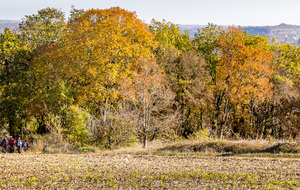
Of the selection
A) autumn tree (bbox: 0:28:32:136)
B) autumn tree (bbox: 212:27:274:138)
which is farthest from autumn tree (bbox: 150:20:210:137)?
autumn tree (bbox: 0:28:32:136)

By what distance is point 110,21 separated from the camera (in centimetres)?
3709

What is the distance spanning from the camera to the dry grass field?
47.9 ft

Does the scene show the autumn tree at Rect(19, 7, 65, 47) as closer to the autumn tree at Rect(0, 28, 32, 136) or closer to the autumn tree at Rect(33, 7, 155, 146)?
the autumn tree at Rect(0, 28, 32, 136)

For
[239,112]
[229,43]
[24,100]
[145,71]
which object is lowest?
[239,112]

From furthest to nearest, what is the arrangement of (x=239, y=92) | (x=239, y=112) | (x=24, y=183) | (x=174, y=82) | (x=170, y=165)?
(x=239, y=112)
(x=174, y=82)
(x=239, y=92)
(x=170, y=165)
(x=24, y=183)

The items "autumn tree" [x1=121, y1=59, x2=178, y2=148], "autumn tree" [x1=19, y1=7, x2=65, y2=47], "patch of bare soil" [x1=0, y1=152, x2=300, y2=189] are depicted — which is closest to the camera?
"patch of bare soil" [x1=0, y1=152, x2=300, y2=189]

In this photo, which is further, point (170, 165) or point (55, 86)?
point (55, 86)

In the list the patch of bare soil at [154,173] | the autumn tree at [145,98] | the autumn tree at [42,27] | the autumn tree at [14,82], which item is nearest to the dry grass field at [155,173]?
the patch of bare soil at [154,173]

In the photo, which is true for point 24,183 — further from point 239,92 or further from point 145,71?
point 239,92

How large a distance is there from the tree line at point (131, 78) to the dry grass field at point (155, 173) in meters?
8.48

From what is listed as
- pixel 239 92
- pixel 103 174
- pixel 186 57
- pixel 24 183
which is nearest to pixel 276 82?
pixel 239 92

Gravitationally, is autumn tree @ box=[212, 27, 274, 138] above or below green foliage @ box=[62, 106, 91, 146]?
above

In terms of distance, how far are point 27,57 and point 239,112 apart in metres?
32.7

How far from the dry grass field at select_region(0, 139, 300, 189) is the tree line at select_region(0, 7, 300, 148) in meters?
8.48
